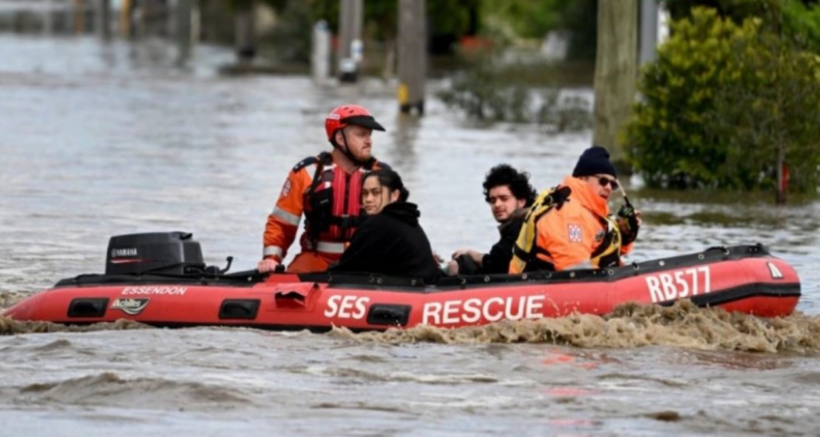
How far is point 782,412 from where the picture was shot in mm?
10023

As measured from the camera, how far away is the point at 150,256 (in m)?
13.0

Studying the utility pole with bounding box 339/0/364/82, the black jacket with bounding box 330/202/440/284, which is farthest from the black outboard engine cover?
the utility pole with bounding box 339/0/364/82

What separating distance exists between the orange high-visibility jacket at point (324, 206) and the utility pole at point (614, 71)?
1012 cm

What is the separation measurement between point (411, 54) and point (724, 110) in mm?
13962

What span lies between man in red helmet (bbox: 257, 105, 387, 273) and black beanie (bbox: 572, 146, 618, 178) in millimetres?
1336

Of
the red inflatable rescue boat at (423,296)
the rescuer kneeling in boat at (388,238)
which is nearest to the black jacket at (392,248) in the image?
the rescuer kneeling in boat at (388,238)

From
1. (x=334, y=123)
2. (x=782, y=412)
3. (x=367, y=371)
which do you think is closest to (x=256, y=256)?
(x=334, y=123)

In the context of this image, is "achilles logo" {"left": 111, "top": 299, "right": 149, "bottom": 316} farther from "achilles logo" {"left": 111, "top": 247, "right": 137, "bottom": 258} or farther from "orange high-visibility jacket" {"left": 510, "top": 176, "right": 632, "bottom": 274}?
"orange high-visibility jacket" {"left": 510, "top": 176, "right": 632, "bottom": 274}

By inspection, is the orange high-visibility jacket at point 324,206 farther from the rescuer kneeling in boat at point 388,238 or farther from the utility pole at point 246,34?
the utility pole at point 246,34

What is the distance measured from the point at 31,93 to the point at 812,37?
68.6 feet

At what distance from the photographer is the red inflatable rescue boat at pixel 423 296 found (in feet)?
39.5

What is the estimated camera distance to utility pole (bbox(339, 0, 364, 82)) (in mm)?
43594

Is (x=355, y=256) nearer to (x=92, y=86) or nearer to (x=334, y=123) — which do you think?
(x=334, y=123)

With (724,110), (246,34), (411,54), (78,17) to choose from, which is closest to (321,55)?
(411,54)
